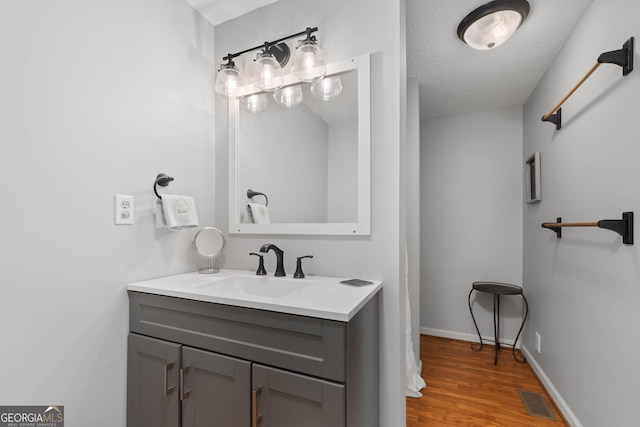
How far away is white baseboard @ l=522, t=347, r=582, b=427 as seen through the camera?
1633 mm

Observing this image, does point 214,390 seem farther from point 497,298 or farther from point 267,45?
point 497,298

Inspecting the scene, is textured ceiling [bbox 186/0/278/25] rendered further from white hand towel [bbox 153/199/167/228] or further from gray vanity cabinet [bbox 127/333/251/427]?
gray vanity cabinet [bbox 127/333/251/427]

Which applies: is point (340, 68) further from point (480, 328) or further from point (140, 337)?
point (480, 328)

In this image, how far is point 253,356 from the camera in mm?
984

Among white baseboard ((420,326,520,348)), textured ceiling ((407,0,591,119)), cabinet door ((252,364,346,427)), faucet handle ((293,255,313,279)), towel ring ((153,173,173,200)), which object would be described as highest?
textured ceiling ((407,0,591,119))

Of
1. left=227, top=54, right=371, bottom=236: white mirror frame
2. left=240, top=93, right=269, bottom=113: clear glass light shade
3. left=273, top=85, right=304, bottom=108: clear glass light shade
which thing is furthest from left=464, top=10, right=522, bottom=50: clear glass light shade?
left=240, top=93, right=269, bottom=113: clear glass light shade

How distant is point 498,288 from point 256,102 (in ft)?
8.57

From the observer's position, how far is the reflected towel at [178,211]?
4.48 feet

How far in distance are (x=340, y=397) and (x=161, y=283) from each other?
94cm

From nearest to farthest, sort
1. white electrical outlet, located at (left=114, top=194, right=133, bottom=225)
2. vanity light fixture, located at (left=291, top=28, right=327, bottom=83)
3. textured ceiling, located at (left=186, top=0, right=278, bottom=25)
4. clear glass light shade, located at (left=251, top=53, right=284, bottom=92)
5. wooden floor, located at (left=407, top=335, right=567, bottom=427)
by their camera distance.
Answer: white electrical outlet, located at (left=114, top=194, right=133, bottom=225) < vanity light fixture, located at (left=291, top=28, right=327, bottom=83) < clear glass light shade, located at (left=251, top=53, right=284, bottom=92) < textured ceiling, located at (left=186, top=0, right=278, bottom=25) < wooden floor, located at (left=407, top=335, right=567, bottom=427)

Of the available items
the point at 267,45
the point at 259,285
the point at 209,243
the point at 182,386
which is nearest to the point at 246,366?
the point at 182,386

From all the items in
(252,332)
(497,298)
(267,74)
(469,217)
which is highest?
(267,74)

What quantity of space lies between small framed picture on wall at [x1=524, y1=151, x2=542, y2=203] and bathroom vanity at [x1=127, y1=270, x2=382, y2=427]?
1824 mm

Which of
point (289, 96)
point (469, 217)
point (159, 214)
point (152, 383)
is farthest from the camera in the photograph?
point (469, 217)
